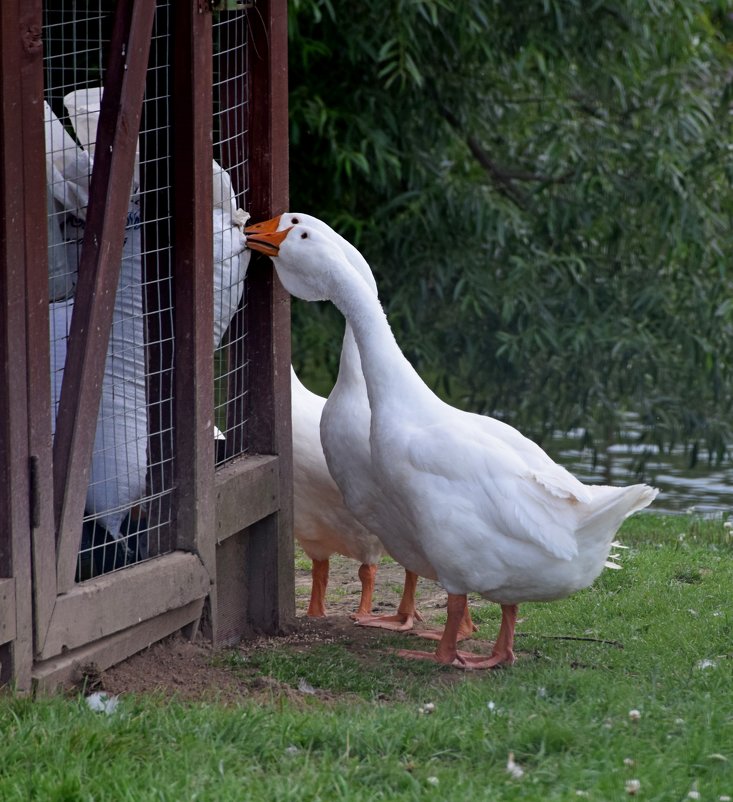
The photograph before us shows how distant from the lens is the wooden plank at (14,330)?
370 cm

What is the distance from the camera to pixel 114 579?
425cm

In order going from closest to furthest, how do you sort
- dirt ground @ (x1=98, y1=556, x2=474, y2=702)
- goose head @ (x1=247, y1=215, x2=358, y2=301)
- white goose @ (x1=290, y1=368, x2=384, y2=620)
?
dirt ground @ (x1=98, y1=556, x2=474, y2=702) → goose head @ (x1=247, y1=215, x2=358, y2=301) → white goose @ (x1=290, y1=368, x2=384, y2=620)

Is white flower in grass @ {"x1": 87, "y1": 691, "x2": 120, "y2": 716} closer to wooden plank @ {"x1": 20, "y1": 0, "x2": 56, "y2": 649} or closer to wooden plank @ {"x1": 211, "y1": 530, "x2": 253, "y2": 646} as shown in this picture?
wooden plank @ {"x1": 20, "y1": 0, "x2": 56, "y2": 649}

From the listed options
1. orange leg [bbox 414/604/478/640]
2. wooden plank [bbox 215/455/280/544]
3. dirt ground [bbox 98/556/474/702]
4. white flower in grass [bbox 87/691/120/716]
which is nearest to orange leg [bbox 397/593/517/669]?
dirt ground [bbox 98/556/474/702]

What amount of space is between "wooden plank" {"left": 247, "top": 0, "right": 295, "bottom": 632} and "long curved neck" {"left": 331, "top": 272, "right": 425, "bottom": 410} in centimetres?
38

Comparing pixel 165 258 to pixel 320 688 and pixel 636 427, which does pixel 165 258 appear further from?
pixel 636 427

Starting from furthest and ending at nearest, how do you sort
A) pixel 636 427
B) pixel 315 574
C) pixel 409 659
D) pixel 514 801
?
1. pixel 636 427
2. pixel 315 574
3. pixel 409 659
4. pixel 514 801

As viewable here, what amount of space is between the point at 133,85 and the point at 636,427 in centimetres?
812

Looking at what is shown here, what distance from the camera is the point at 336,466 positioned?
5277 millimetres

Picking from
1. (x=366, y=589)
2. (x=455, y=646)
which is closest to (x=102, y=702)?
(x=455, y=646)

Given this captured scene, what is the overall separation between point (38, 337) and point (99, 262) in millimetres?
366

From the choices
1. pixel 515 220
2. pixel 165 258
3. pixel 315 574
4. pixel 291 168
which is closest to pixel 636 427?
pixel 515 220

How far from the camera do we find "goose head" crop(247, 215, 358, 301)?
5043mm

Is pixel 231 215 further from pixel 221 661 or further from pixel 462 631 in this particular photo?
Answer: pixel 462 631
